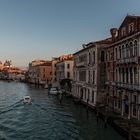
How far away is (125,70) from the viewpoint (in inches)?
982

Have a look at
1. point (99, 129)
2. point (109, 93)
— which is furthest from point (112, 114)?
point (109, 93)

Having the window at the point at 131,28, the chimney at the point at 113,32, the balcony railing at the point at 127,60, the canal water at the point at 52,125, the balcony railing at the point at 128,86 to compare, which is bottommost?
the canal water at the point at 52,125

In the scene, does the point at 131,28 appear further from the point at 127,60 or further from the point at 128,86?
the point at 128,86

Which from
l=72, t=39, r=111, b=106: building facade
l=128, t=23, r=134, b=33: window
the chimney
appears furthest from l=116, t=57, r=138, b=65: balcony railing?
l=72, t=39, r=111, b=106: building facade

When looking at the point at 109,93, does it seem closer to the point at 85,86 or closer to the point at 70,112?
the point at 70,112

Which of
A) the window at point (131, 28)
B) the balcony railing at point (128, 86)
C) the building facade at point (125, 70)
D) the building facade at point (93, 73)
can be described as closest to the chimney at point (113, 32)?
the building facade at point (125, 70)

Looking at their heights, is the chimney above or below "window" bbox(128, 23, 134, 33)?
above

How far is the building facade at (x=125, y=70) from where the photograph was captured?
2228 centimetres

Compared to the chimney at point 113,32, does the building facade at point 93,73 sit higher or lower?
lower

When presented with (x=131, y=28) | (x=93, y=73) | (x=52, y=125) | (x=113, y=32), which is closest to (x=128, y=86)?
(x=131, y=28)

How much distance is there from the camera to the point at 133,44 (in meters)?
22.8

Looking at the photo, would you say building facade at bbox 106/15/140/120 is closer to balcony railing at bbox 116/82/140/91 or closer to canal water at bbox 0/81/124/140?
balcony railing at bbox 116/82/140/91

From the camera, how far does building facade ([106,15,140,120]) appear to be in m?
22.3

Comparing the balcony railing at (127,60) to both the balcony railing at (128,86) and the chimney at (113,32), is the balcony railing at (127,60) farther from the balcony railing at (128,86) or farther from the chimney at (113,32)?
the chimney at (113,32)
